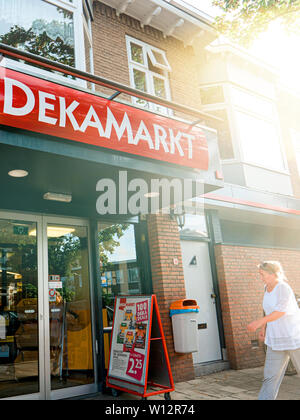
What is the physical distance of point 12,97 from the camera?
12.6 ft

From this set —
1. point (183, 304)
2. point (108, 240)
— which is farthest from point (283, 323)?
point (108, 240)

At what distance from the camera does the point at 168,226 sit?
705 cm

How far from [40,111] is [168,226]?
371cm

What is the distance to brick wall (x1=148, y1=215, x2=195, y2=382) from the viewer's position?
6266 millimetres

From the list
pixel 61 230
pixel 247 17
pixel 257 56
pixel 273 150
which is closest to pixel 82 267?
pixel 61 230

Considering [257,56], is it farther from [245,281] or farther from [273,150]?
[245,281]

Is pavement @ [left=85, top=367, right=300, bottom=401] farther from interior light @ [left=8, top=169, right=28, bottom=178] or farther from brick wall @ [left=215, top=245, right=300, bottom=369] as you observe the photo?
interior light @ [left=8, top=169, right=28, bottom=178]

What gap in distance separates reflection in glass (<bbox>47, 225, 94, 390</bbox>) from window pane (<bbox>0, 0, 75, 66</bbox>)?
282 cm

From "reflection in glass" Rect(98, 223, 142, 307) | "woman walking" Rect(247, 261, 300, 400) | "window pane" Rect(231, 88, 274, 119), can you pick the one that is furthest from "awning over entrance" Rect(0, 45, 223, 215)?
"window pane" Rect(231, 88, 274, 119)

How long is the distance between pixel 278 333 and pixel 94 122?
10.7ft

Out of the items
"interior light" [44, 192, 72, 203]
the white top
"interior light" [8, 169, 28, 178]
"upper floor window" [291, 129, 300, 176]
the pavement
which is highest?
"upper floor window" [291, 129, 300, 176]

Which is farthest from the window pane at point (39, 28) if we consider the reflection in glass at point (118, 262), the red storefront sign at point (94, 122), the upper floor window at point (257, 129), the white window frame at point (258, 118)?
the upper floor window at point (257, 129)

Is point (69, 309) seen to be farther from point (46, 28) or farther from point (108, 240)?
point (46, 28)

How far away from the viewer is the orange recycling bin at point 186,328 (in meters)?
6.05
